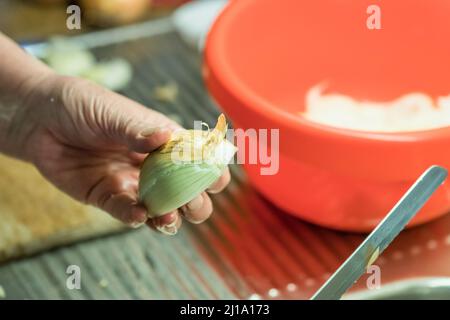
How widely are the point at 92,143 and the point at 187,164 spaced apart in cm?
21

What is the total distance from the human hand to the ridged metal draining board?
3.7 inches

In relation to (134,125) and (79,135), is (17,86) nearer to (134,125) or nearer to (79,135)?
(79,135)

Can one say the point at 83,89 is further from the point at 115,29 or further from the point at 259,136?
the point at 115,29

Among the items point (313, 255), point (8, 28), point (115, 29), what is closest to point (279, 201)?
point (313, 255)

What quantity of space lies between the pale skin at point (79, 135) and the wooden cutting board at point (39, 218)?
0.06 metres

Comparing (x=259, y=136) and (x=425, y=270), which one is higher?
(x=259, y=136)

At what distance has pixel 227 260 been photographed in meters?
1.01

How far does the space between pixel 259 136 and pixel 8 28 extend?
2.33ft

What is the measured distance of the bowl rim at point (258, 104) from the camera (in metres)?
0.87

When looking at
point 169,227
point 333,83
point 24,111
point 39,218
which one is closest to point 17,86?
point 24,111

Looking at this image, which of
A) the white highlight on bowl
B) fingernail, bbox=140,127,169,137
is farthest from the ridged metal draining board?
fingernail, bbox=140,127,169,137

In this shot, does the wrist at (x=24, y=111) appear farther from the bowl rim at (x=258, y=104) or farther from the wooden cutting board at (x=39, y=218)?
the bowl rim at (x=258, y=104)
